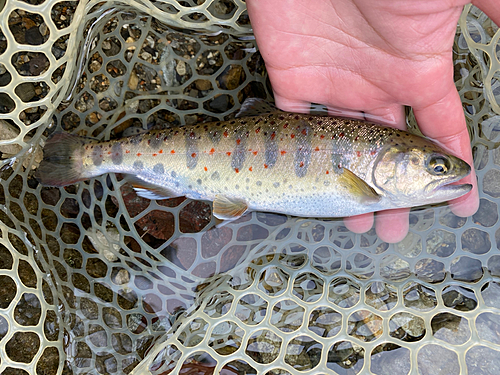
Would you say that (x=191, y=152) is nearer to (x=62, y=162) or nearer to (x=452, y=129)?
(x=62, y=162)

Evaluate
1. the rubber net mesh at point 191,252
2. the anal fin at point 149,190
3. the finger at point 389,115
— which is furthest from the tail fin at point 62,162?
the finger at point 389,115

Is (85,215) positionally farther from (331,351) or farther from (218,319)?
(331,351)

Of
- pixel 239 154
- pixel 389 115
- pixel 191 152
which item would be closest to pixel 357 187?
pixel 389 115

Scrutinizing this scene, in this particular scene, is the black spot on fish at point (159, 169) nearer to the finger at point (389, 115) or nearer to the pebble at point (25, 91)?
the pebble at point (25, 91)

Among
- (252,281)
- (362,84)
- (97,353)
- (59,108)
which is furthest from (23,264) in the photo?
(362,84)

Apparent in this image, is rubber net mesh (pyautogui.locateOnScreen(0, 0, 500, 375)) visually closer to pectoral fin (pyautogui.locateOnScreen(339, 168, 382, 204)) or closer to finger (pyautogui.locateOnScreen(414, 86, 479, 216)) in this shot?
finger (pyautogui.locateOnScreen(414, 86, 479, 216))

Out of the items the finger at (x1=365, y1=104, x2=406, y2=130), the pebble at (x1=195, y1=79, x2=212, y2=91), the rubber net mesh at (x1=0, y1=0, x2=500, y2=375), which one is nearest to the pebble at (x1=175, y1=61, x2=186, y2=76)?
the rubber net mesh at (x1=0, y1=0, x2=500, y2=375)
